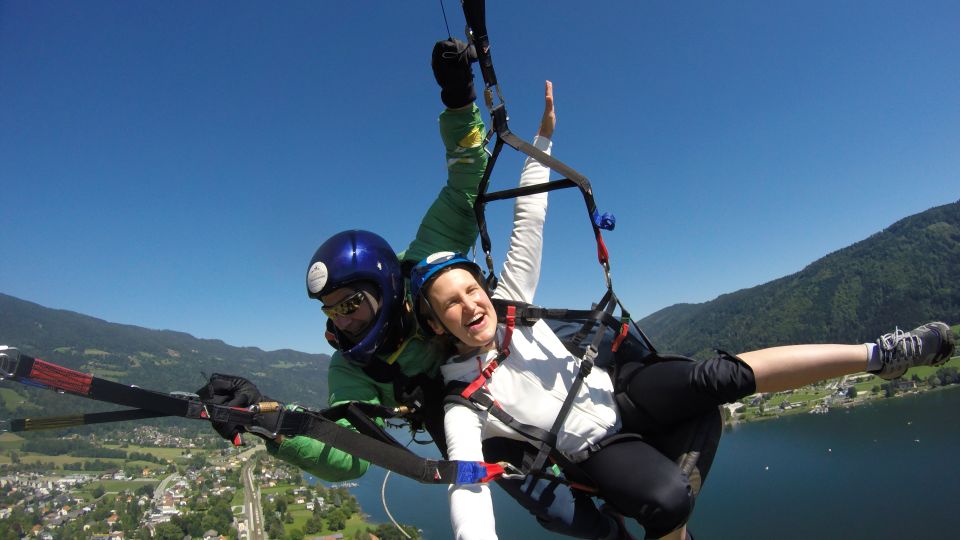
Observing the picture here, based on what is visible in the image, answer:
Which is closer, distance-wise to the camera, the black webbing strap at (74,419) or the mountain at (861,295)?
the black webbing strap at (74,419)

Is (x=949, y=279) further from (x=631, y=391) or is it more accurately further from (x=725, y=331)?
(x=631, y=391)

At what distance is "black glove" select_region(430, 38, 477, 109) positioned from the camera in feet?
6.68

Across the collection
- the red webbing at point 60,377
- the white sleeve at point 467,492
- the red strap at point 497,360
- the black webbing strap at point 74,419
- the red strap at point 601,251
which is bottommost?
the white sleeve at point 467,492

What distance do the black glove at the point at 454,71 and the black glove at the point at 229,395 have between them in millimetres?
1447

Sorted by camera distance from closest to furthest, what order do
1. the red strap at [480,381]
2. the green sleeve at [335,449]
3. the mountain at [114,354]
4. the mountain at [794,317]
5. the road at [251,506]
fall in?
the green sleeve at [335,449] → the red strap at [480,381] → the road at [251,506] → the mountain at [794,317] → the mountain at [114,354]

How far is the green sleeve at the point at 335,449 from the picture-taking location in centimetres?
166

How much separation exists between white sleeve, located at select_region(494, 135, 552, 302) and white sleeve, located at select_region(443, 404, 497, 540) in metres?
0.59

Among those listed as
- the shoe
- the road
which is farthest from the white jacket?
the road

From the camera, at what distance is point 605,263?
2.09 metres

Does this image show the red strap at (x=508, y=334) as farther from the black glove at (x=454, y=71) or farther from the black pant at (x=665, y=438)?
the black glove at (x=454, y=71)

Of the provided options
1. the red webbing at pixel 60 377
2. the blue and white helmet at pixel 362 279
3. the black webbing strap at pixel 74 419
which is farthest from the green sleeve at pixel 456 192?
the red webbing at pixel 60 377

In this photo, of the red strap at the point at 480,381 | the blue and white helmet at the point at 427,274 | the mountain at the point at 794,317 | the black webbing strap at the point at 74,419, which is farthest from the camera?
the mountain at the point at 794,317

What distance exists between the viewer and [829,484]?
36.4m

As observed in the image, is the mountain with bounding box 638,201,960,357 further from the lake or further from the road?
the road
